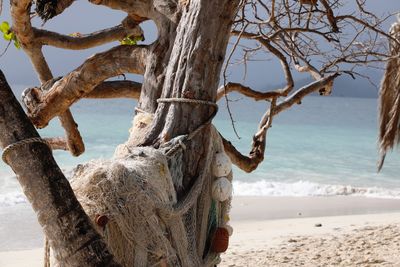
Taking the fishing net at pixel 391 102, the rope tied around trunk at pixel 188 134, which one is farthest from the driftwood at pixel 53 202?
the fishing net at pixel 391 102

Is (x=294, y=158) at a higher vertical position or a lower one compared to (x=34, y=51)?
lower

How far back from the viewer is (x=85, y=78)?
11.1 ft

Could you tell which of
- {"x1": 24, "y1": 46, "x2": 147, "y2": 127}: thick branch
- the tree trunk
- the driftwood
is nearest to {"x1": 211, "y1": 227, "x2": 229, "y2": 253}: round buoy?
the tree trunk

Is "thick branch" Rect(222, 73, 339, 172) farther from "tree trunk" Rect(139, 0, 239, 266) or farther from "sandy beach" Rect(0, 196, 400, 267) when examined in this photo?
"sandy beach" Rect(0, 196, 400, 267)

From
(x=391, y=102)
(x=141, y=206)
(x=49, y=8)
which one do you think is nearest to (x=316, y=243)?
(x=391, y=102)

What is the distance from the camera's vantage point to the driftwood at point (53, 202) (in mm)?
1727

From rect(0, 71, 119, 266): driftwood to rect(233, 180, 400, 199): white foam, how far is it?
1219cm

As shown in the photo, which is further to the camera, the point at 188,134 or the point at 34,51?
the point at 34,51

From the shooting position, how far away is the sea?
14.6 meters

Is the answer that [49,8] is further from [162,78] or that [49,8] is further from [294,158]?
[294,158]

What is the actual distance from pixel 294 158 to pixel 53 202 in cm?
2098

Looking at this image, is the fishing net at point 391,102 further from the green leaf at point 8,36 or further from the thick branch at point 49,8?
the green leaf at point 8,36

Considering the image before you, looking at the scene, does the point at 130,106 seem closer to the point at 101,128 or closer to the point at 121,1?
the point at 101,128

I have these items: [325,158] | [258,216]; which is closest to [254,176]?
[258,216]
